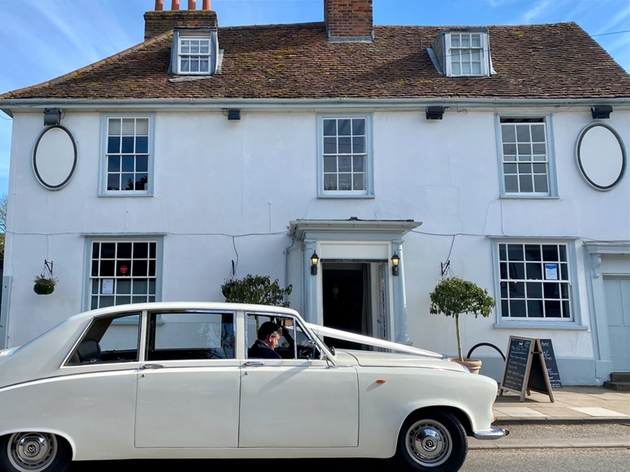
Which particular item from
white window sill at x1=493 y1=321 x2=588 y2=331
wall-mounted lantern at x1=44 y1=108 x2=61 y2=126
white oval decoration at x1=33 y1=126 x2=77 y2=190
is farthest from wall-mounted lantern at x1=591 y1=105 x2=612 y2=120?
wall-mounted lantern at x1=44 y1=108 x2=61 y2=126

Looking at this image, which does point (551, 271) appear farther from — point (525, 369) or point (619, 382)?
point (525, 369)

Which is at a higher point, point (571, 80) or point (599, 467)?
point (571, 80)

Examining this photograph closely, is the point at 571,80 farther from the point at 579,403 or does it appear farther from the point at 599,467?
the point at 599,467

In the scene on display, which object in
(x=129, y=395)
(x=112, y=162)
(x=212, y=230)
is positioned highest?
(x=112, y=162)

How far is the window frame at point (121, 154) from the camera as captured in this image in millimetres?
10719

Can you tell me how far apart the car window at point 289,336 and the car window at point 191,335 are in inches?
8.2

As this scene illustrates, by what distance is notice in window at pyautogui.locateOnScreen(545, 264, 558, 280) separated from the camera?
10719 mm

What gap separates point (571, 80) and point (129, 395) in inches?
436

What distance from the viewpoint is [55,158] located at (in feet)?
35.3

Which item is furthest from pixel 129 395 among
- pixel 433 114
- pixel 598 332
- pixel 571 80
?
pixel 571 80

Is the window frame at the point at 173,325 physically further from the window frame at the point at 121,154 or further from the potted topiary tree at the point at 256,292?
the window frame at the point at 121,154

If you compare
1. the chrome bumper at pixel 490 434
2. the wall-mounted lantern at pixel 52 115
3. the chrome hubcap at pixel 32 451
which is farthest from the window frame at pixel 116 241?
the chrome bumper at pixel 490 434

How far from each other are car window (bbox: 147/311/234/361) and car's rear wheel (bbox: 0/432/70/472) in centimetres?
112

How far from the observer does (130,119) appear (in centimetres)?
1101
